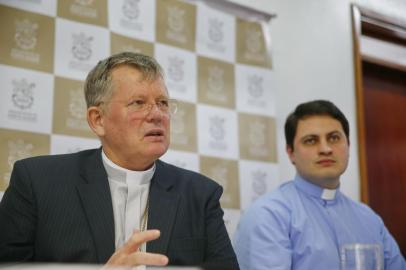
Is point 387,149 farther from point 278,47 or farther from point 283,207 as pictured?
point 283,207

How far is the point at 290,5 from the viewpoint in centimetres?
339

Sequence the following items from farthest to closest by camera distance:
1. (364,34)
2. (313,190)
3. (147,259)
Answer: (364,34) < (313,190) < (147,259)

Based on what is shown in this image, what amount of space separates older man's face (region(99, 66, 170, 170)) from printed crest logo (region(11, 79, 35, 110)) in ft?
1.95

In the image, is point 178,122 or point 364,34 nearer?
point 178,122

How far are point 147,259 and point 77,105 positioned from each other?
4.17 feet

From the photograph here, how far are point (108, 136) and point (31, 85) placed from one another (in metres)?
0.62

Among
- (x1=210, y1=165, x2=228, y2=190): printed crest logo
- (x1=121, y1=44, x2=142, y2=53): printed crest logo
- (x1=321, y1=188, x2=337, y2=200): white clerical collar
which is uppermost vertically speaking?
(x1=121, y1=44, x2=142, y2=53): printed crest logo

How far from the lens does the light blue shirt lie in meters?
2.28

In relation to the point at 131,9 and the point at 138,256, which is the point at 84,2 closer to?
the point at 131,9

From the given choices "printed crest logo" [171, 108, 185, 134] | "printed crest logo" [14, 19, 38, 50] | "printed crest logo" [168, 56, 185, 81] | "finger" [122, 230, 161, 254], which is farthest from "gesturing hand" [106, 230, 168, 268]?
"printed crest logo" [168, 56, 185, 81]

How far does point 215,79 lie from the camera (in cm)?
290

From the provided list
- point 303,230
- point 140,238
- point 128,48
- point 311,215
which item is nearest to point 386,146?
point 311,215

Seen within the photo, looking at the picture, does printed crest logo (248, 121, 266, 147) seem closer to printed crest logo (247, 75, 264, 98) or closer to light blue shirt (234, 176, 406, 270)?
printed crest logo (247, 75, 264, 98)

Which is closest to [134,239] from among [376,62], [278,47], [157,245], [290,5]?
[157,245]
